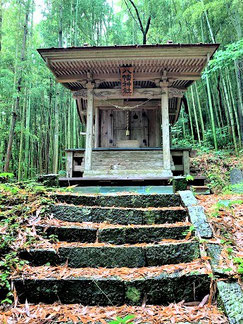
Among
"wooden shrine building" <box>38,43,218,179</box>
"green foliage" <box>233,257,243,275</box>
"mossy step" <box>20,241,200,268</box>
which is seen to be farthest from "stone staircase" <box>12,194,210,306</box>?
"wooden shrine building" <box>38,43,218,179</box>

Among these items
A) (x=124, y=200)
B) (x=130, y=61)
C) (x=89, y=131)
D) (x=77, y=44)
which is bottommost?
(x=124, y=200)

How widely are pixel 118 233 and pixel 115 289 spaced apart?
0.65 m

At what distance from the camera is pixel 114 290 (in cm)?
197

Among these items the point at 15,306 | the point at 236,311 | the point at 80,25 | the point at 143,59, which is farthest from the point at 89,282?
the point at 80,25

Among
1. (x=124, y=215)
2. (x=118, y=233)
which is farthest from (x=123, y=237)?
(x=124, y=215)

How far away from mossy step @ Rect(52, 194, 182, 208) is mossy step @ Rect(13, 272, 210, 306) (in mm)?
1249

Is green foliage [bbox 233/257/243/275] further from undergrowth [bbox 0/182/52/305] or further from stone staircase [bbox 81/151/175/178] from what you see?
stone staircase [bbox 81/151/175/178]

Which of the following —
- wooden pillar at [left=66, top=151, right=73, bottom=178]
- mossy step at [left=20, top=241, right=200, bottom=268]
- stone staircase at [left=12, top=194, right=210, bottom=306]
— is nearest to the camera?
stone staircase at [left=12, top=194, right=210, bottom=306]

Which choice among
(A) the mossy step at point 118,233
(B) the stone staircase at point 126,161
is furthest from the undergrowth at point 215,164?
(A) the mossy step at point 118,233

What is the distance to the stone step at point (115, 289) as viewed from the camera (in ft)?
6.36

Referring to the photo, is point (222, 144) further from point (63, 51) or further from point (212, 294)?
point (212, 294)

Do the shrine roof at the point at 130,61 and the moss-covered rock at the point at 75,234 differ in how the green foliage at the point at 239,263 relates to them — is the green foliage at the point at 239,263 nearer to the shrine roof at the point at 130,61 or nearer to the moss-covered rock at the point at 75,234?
the moss-covered rock at the point at 75,234

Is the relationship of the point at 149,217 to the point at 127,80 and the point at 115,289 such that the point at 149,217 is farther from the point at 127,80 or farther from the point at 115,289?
the point at 127,80

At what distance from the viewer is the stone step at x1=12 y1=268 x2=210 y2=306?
76.4 inches
